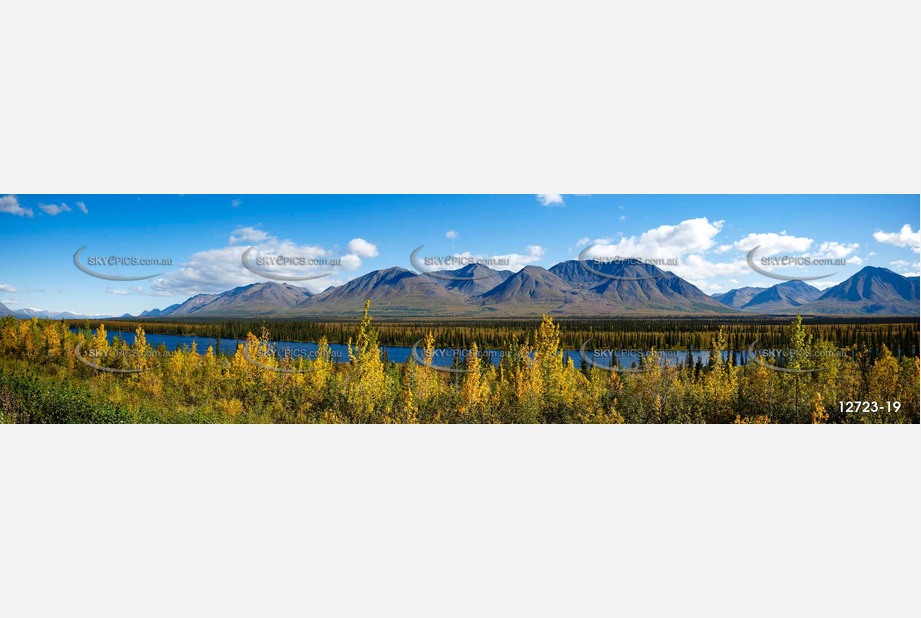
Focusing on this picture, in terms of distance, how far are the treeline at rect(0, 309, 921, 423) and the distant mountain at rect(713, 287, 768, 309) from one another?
2.77 feet

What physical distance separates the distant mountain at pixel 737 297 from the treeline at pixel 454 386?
84 centimetres

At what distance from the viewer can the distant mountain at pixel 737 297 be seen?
35.6 feet

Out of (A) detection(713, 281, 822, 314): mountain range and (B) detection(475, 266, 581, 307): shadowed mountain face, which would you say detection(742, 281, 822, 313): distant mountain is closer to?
(A) detection(713, 281, 822, 314): mountain range

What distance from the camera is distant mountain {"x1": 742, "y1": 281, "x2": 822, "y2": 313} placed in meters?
10.6

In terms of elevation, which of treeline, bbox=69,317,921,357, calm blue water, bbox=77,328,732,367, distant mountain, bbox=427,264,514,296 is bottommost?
calm blue water, bbox=77,328,732,367

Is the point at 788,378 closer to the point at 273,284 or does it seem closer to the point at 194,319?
the point at 273,284

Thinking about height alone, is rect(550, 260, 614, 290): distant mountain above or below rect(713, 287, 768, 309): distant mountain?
above

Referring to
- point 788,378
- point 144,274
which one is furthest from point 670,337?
point 144,274

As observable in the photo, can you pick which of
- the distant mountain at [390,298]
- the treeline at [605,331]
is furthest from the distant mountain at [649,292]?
the distant mountain at [390,298]

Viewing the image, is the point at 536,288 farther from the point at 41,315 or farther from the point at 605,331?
the point at 41,315

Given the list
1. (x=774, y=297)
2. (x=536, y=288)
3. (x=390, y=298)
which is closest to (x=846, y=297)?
(x=774, y=297)

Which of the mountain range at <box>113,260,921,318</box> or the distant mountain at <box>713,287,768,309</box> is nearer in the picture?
the mountain range at <box>113,260,921,318</box>

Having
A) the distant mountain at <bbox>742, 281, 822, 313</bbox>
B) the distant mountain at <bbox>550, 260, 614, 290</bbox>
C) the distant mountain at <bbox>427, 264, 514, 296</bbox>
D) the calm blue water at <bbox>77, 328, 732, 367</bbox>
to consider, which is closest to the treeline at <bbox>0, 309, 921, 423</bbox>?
the calm blue water at <bbox>77, 328, 732, 367</bbox>

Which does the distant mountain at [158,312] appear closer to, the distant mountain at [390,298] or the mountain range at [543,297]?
the mountain range at [543,297]
